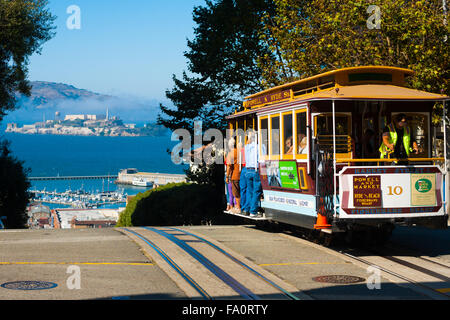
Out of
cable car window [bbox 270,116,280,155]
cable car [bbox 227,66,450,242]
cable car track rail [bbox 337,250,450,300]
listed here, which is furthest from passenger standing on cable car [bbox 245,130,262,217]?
cable car track rail [bbox 337,250,450,300]

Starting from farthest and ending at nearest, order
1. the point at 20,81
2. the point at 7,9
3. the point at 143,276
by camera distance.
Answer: the point at 20,81 < the point at 7,9 < the point at 143,276

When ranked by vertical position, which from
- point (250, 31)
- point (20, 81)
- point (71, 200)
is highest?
point (250, 31)

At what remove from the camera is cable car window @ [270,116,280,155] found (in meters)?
15.2

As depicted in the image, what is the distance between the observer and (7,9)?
30.0m

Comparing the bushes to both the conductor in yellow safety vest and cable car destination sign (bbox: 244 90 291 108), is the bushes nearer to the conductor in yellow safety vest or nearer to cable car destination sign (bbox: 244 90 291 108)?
cable car destination sign (bbox: 244 90 291 108)

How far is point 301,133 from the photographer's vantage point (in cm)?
1395

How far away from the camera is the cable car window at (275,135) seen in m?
15.2

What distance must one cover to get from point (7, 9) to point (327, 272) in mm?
24008

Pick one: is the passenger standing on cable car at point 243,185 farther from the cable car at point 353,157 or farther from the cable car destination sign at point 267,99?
the cable car at point 353,157


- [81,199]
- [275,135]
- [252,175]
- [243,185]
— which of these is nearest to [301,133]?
[275,135]
